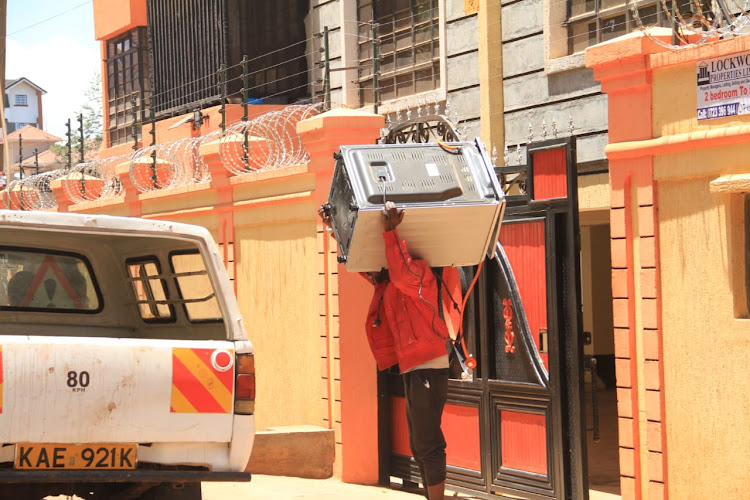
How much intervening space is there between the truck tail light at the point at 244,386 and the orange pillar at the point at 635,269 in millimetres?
2363

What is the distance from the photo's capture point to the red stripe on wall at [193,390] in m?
5.41

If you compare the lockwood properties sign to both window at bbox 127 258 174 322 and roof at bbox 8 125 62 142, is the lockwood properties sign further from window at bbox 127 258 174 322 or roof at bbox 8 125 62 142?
roof at bbox 8 125 62 142

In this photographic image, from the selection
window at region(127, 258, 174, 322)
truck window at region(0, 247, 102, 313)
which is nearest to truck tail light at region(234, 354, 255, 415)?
window at region(127, 258, 174, 322)

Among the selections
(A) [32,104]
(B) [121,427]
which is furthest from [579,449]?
(A) [32,104]

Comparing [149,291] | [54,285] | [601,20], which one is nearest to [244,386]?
[149,291]

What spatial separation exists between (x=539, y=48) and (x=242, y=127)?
13.8ft

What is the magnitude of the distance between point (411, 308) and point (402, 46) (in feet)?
33.3

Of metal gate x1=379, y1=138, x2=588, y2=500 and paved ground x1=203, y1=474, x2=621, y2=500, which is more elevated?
metal gate x1=379, y1=138, x2=588, y2=500

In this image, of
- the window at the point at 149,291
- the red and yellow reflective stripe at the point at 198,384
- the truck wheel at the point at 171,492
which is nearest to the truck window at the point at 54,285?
the window at the point at 149,291

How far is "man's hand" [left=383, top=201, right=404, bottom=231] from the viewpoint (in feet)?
20.2

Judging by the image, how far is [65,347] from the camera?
5152mm

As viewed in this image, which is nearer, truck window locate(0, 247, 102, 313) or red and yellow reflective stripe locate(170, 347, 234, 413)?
red and yellow reflective stripe locate(170, 347, 234, 413)

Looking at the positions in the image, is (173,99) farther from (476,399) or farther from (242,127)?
(476,399)

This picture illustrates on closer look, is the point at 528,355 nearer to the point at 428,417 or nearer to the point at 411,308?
the point at 428,417
